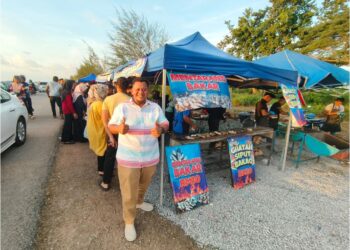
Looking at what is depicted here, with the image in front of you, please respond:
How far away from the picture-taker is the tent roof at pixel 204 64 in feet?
8.26

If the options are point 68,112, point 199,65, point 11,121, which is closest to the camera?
point 199,65


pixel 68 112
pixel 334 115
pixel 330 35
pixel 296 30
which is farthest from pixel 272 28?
pixel 68 112

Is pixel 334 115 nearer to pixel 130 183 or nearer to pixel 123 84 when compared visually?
pixel 123 84

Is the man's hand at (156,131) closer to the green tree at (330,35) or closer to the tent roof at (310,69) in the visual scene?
the tent roof at (310,69)

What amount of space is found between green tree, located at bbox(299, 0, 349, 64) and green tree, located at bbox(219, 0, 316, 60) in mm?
692

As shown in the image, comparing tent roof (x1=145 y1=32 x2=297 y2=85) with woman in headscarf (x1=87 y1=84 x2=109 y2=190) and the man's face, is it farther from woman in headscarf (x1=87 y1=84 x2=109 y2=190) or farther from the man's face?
woman in headscarf (x1=87 y1=84 x2=109 y2=190)

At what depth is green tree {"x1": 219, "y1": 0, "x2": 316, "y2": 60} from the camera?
1505cm

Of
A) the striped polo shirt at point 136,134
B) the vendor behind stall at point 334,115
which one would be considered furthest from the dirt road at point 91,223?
the vendor behind stall at point 334,115

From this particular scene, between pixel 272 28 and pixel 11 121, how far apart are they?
1815cm

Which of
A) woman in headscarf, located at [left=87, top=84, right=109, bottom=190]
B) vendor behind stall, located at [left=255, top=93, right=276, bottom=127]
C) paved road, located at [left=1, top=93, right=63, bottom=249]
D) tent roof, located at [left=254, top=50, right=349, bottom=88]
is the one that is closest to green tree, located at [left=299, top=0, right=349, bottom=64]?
tent roof, located at [left=254, top=50, right=349, bottom=88]

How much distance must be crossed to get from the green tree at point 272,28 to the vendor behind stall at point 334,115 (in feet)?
36.0

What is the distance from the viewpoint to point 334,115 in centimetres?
623

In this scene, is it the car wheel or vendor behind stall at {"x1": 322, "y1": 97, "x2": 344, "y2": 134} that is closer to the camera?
the car wheel

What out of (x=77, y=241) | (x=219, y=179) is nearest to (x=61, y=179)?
(x=77, y=241)
